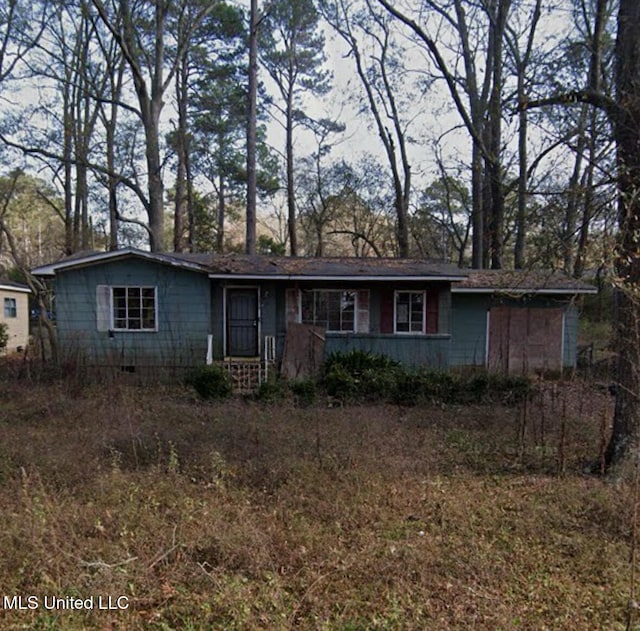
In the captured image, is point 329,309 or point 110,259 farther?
point 329,309

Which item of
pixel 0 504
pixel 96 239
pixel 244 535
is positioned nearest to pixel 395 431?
pixel 244 535

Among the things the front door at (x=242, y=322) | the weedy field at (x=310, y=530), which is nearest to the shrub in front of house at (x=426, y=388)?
the weedy field at (x=310, y=530)

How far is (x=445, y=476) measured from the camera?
4926 millimetres

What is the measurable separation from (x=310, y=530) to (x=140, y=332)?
823 cm

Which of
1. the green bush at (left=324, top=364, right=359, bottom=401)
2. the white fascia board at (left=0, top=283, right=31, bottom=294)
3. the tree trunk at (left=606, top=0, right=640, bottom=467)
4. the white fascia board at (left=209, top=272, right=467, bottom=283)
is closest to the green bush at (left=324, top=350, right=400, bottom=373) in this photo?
the green bush at (left=324, top=364, right=359, bottom=401)

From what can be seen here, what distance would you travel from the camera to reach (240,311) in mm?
11430

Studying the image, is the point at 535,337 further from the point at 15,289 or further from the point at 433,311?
the point at 15,289

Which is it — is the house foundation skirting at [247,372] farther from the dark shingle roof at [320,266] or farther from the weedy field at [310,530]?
the weedy field at [310,530]

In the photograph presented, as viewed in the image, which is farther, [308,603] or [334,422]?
[334,422]

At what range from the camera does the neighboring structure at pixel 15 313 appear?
57.6 feet

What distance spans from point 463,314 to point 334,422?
22.0 ft

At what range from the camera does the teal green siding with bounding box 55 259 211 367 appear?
10445mm

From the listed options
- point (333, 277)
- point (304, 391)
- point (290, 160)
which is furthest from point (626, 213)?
point (290, 160)

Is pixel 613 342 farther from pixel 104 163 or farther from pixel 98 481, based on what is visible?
pixel 104 163
